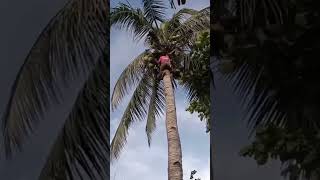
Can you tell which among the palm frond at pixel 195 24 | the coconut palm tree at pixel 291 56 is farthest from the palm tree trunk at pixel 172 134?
the coconut palm tree at pixel 291 56

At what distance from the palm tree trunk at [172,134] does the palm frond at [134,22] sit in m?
0.67

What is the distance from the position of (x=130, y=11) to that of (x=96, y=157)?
331cm

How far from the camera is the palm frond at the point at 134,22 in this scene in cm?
913

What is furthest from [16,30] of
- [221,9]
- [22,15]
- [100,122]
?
[221,9]

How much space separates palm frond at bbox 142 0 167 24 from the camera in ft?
29.0

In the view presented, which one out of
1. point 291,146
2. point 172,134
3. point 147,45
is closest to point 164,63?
point 147,45

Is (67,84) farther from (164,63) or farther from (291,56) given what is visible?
(291,56)

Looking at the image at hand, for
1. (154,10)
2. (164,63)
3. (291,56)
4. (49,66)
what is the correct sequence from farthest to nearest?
(164,63) < (154,10) < (49,66) < (291,56)

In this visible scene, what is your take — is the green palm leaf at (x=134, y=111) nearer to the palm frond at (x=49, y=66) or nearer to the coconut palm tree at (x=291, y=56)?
the palm frond at (x=49, y=66)

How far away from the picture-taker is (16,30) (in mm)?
6688

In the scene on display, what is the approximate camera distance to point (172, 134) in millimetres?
9430

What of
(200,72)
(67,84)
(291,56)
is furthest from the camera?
(200,72)

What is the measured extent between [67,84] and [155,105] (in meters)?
3.37

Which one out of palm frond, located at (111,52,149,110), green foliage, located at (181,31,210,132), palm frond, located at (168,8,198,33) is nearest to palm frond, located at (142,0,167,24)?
palm frond, located at (168,8,198,33)
